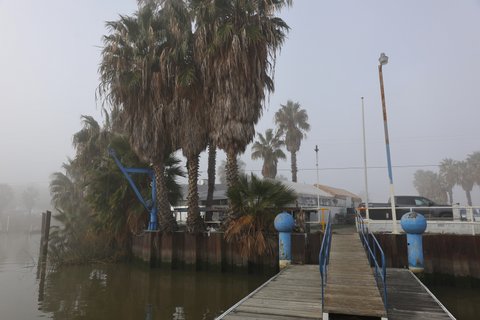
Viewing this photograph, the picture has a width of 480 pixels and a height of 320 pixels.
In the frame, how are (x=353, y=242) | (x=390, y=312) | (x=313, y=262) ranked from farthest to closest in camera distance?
(x=313, y=262)
(x=353, y=242)
(x=390, y=312)

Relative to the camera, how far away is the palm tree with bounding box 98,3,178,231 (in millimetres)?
18953

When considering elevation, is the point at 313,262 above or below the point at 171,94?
below

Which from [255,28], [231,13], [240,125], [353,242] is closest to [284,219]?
[353,242]

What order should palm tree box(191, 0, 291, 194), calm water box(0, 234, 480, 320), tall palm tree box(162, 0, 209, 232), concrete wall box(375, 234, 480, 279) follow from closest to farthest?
calm water box(0, 234, 480, 320) < concrete wall box(375, 234, 480, 279) < palm tree box(191, 0, 291, 194) < tall palm tree box(162, 0, 209, 232)

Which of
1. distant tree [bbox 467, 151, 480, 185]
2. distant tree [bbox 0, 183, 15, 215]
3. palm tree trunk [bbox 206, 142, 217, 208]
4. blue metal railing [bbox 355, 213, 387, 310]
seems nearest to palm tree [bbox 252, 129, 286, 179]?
palm tree trunk [bbox 206, 142, 217, 208]

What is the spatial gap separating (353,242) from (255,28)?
429 inches

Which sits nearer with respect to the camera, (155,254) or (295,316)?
(295,316)

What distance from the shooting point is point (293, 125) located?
4622 cm

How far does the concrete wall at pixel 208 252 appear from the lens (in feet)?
48.5

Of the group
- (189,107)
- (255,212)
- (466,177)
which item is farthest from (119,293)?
(466,177)

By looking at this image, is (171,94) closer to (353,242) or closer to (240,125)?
(240,125)

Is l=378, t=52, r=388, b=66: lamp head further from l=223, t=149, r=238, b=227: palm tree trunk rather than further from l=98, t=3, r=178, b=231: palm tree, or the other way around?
l=98, t=3, r=178, b=231: palm tree

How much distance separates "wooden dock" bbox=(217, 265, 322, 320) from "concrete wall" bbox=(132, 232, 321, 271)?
4.17 meters

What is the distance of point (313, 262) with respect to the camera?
48.3ft
